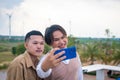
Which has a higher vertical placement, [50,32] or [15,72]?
[50,32]

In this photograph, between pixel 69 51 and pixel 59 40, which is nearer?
pixel 69 51

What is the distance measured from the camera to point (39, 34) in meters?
0.76

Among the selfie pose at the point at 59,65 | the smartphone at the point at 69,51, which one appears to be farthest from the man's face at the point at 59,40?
the smartphone at the point at 69,51

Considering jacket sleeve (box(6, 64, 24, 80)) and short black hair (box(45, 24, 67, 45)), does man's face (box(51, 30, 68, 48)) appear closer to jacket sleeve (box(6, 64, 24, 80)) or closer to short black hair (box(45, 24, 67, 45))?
short black hair (box(45, 24, 67, 45))

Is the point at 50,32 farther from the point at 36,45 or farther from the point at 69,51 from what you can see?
the point at 69,51

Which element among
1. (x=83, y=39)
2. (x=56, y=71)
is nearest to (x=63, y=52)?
(x=56, y=71)

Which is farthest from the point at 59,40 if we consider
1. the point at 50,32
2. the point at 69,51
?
the point at 69,51

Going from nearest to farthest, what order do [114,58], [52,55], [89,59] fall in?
[52,55] < [114,58] < [89,59]

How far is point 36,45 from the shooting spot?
0.75m

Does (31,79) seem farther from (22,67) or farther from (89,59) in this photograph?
(89,59)

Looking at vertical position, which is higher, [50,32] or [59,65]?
[50,32]

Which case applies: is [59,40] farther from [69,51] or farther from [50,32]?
[69,51]

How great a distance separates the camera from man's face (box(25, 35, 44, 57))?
75 centimetres

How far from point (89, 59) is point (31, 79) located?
6.33m
